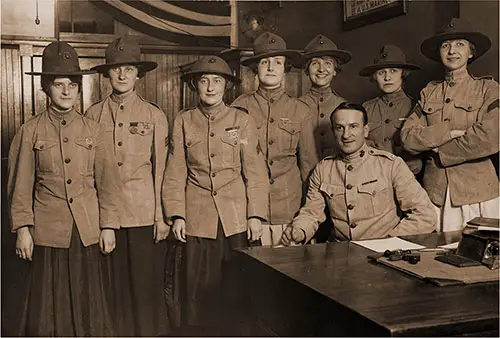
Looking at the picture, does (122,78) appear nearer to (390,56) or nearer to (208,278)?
(208,278)

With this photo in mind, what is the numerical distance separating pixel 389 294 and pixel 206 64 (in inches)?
62.4

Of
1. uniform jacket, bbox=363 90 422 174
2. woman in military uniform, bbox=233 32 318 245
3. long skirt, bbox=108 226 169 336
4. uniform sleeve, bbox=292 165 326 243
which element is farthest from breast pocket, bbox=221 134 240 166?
uniform jacket, bbox=363 90 422 174

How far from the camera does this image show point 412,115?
2.83 meters

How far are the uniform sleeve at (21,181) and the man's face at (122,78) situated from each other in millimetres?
457

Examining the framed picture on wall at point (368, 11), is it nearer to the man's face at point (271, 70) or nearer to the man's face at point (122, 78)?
the man's face at point (271, 70)

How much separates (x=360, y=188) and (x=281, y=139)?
1.97 feet

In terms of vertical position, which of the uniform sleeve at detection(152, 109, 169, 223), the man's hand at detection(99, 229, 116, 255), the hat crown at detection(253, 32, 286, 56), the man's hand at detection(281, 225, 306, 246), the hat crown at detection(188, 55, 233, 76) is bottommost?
the man's hand at detection(99, 229, 116, 255)

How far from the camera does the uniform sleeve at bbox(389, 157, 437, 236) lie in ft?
7.89

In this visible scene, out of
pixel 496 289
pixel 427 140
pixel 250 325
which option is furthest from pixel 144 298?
pixel 496 289

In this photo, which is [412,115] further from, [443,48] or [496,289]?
[496,289]

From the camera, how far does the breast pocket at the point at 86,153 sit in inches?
100

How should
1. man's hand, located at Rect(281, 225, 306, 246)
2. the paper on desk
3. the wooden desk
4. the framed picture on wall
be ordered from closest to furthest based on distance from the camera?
the wooden desk, the paper on desk, man's hand, located at Rect(281, 225, 306, 246), the framed picture on wall

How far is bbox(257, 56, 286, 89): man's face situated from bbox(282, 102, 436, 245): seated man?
520 millimetres

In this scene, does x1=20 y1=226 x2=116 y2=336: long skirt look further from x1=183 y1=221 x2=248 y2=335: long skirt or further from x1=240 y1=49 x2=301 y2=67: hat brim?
x1=240 y1=49 x2=301 y2=67: hat brim
